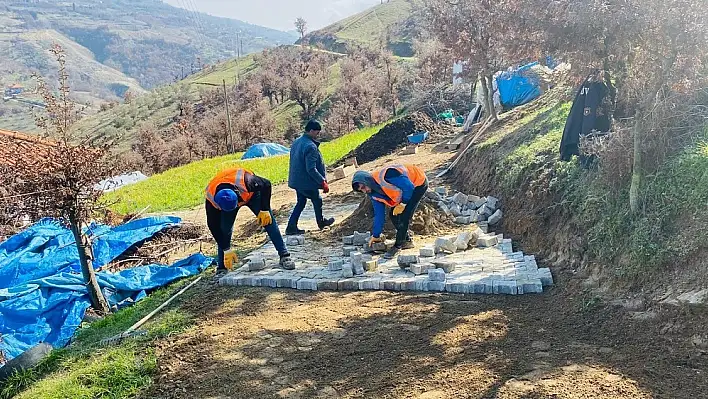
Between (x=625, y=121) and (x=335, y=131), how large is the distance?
1184 inches

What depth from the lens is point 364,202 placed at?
827cm

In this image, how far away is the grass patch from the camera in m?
4.29

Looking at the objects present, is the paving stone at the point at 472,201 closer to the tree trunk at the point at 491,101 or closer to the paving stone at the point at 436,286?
the paving stone at the point at 436,286

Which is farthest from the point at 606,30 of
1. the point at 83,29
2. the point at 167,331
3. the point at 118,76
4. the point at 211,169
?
the point at 83,29

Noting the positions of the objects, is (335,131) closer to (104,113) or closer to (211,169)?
(211,169)

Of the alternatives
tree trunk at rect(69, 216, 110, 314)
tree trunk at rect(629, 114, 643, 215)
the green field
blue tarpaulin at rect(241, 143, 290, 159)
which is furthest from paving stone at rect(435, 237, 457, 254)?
blue tarpaulin at rect(241, 143, 290, 159)

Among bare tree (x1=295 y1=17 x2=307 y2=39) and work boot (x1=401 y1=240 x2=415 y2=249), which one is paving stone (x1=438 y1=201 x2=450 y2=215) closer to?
work boot (x1=401 y1=240 x2=415 y2=249)

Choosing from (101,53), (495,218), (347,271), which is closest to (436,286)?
(347,271)

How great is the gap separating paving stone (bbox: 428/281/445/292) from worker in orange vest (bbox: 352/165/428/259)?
1.16 m

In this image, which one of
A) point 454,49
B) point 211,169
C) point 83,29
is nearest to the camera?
point 454,49

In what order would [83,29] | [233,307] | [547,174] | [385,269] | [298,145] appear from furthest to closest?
[83,29]
[298,145]
[547,174]
[385,269]
[233,307]

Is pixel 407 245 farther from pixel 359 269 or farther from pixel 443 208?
pixel 443 208

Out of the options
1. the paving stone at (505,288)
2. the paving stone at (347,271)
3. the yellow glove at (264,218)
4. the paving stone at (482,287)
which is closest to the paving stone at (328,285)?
the paving stone at (347,271)

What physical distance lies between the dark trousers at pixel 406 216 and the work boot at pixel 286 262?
4.33ft
